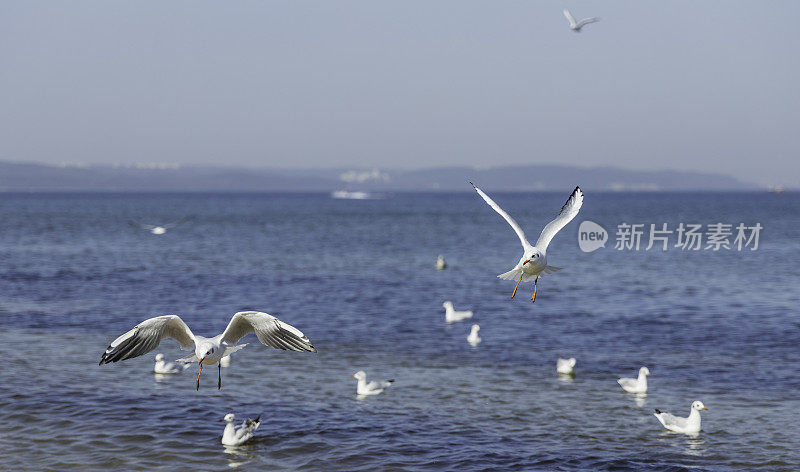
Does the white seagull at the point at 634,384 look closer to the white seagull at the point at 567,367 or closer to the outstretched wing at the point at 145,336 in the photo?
the white seagull at the point at 567,367

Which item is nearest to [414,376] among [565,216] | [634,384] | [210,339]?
[634,384]

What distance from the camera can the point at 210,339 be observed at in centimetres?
1166

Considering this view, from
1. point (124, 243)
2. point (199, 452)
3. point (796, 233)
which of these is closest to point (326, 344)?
point (199, 452)

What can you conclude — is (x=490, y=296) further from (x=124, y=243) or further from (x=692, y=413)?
(x=124, y=243)

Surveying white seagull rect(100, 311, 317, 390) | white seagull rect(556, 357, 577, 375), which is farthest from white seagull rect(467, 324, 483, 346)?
white seagull rect(100, 311, 317, 390)

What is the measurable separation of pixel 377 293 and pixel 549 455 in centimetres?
2245

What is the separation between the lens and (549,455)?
49.9 feet

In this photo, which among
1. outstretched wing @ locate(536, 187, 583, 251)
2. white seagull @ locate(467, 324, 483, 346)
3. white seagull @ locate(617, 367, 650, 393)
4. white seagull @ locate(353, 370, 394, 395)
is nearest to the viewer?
outstretched wing @ locate(536, 187, 583, 251)

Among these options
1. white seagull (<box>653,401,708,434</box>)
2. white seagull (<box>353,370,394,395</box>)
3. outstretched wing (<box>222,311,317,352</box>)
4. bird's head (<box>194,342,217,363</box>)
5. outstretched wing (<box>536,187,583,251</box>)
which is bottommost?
white seagull (<box>353,370,394,395</box>)

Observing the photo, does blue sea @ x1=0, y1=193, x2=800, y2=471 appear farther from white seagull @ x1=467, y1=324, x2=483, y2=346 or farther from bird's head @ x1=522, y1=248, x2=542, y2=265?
bird's head @ x1=522, y1=248, x2=542, y2=265

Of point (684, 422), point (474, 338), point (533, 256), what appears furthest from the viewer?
point (474, 338)

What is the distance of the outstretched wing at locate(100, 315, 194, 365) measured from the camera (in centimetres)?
1165

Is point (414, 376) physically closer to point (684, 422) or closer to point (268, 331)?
point (684, 422)

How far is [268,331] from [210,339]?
80 cm
